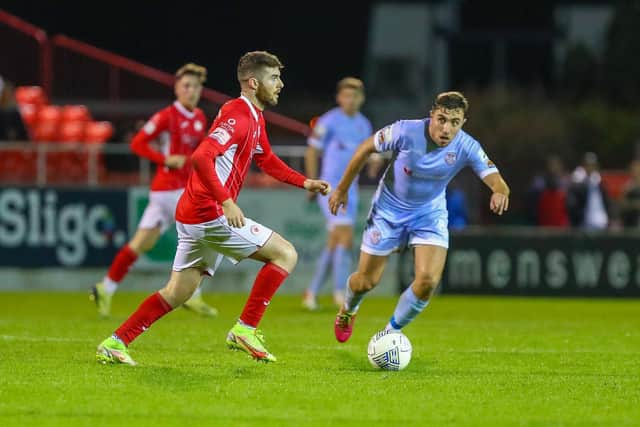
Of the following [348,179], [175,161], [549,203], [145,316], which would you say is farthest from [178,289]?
[549,203]

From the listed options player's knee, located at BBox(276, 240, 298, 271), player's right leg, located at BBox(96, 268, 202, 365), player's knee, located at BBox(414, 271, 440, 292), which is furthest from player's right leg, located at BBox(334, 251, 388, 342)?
player's right leg, located at BBox(96, 268, 202, 365)

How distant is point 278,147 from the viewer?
19406 millimetres

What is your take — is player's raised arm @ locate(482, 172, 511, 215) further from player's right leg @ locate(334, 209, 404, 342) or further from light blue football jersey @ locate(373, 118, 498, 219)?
player's right leg @ locate(334, 209, 404, 342)

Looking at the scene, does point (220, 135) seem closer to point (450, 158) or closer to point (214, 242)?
point (214, 242)

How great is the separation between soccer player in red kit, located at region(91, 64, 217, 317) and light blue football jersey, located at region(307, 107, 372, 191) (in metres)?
1.92

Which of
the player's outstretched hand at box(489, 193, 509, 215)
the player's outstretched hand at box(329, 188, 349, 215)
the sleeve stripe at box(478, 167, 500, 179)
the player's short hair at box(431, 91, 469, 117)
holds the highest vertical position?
the player's short hair at box(431, 91, 469, 117)

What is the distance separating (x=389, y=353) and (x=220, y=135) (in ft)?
6.04

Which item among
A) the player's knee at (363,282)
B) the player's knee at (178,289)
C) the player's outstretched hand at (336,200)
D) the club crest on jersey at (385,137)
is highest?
the club crest on jersey at (385,137)

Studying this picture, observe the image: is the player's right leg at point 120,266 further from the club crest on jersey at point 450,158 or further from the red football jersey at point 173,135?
the club crest on jersey at point 450,158

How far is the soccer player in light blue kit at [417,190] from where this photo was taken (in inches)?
378

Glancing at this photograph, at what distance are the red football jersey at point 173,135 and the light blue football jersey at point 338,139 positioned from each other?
6.31ft

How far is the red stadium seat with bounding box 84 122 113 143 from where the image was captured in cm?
2038

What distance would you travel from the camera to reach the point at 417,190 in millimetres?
9938

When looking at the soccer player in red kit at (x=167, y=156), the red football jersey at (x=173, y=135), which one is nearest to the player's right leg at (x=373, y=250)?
the soccer player in red kit at (x=167, y=156)
